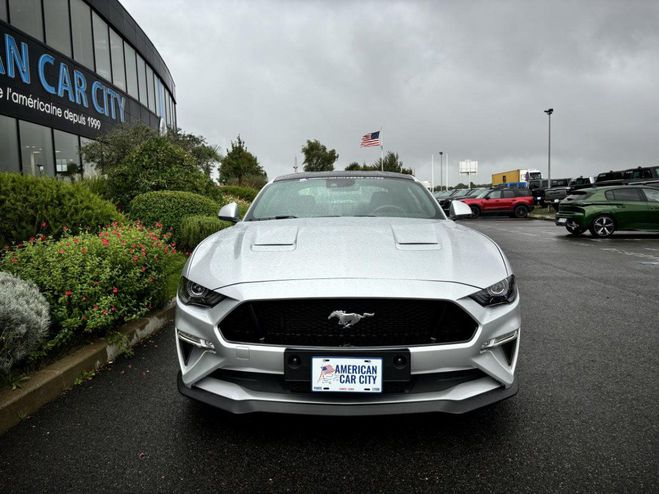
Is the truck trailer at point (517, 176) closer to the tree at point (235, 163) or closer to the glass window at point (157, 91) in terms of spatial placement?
the tree at point (235, 163)

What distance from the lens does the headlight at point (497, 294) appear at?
7.50 ft

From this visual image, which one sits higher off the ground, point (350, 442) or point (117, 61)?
point (117, 61)

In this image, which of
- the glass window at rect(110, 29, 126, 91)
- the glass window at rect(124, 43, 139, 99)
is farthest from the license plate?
the glass window at rect(124, 43, 139, 99)

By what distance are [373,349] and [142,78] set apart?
26.4m

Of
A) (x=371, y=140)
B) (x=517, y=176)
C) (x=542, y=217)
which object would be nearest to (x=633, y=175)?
(x=542, y=217)

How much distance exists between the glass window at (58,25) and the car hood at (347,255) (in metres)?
16.3

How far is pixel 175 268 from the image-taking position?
21.4 ft

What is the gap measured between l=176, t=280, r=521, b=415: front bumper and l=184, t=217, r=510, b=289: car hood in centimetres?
9

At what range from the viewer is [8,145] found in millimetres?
13633

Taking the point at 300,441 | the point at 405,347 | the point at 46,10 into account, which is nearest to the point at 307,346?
the point at 405,347

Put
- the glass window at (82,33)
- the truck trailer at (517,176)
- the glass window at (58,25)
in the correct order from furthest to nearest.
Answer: the truck trailer at (517,176), the glass window at (82,33), the glass window at (58,25)

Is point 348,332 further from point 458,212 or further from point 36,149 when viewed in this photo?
point 36,149

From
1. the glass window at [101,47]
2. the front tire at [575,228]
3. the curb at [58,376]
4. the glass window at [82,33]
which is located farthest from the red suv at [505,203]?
the curb at [58,376]

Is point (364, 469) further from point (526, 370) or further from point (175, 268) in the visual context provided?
point (175, 268)
